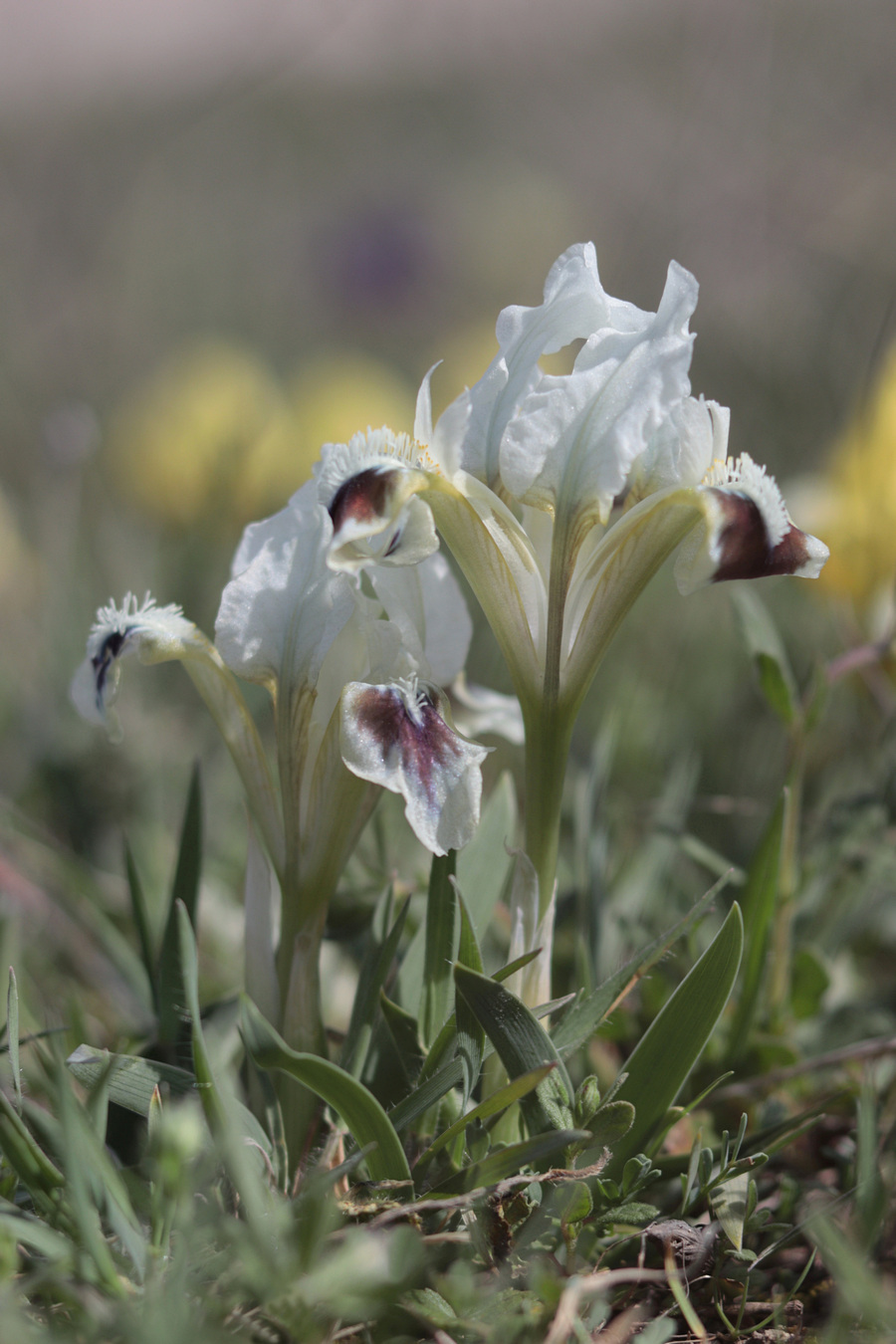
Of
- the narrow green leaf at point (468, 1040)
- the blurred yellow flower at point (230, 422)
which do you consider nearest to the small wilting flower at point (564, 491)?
the narrow green leaf at point (468, 1040)

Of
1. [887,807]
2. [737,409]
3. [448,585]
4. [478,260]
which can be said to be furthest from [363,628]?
[478,260]

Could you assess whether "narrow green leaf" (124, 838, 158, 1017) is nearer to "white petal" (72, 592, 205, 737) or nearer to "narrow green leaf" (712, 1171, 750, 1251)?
"white petal" (72, 592, 205, 737)

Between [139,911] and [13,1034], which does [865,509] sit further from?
[13,1034]

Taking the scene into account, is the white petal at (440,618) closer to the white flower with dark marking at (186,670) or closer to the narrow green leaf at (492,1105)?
the white flower with dark marking at (186,670)

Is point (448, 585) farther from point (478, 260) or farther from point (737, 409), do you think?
point (478, 260)

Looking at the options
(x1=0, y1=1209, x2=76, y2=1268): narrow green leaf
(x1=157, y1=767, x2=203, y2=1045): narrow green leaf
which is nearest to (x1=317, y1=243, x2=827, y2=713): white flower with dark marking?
(x1=157, y1=767, x2=203, y2=1045): narrow green leaf

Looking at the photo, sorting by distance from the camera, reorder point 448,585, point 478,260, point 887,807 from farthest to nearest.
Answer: point 478,260 → point 887,807 → point 448,585
